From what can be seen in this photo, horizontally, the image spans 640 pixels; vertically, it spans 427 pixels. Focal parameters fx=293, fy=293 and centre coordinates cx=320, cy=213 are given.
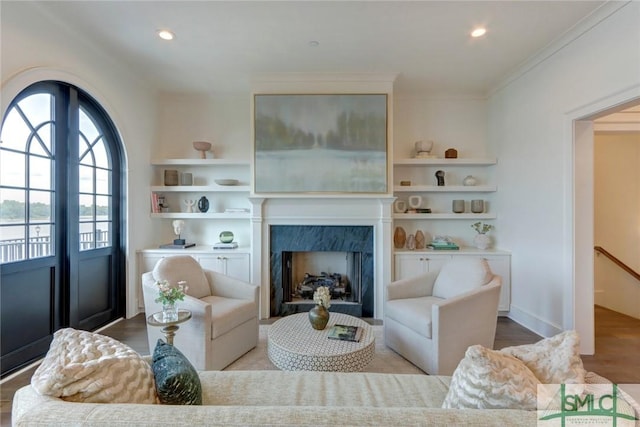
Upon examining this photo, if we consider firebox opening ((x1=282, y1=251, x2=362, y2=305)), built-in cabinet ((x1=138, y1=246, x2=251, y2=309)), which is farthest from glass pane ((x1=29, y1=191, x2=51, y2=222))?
firebox opening ((x1=282, y1=251, x2=362, y2=305))

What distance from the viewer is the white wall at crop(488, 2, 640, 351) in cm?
237

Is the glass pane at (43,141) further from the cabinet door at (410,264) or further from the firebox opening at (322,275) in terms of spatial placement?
the cabinet door at (410,264)

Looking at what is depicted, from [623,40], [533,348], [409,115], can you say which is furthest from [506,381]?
[409,115]

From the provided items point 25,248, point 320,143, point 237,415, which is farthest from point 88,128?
point 237,415

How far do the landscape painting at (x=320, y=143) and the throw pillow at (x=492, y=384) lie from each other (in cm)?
272

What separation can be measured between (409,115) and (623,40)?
88.4 inches

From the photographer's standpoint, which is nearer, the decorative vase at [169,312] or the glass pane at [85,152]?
the decorative vase at [169,312]

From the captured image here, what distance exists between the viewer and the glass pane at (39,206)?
249 cm

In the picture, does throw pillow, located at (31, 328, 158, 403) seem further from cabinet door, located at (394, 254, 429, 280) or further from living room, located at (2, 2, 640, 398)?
cabinet door, located at (394, 254, 429, 280)

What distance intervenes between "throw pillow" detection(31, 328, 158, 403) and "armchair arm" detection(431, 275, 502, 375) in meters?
1.93

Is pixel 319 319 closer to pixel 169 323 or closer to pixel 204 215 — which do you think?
pixel 169 323

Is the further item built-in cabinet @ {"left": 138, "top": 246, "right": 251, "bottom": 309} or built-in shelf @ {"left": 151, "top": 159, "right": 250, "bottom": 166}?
built-in shelf @ {"left": 151, "top": 159, "right": 250, "bottom": 166}

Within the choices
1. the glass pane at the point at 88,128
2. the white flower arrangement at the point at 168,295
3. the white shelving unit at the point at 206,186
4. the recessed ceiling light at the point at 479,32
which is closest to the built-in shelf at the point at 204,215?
the white shelving unit at the point at 206,186

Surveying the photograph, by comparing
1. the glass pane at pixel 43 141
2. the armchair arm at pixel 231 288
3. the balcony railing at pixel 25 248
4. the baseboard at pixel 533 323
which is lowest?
the baseboard at pixel 533 323
